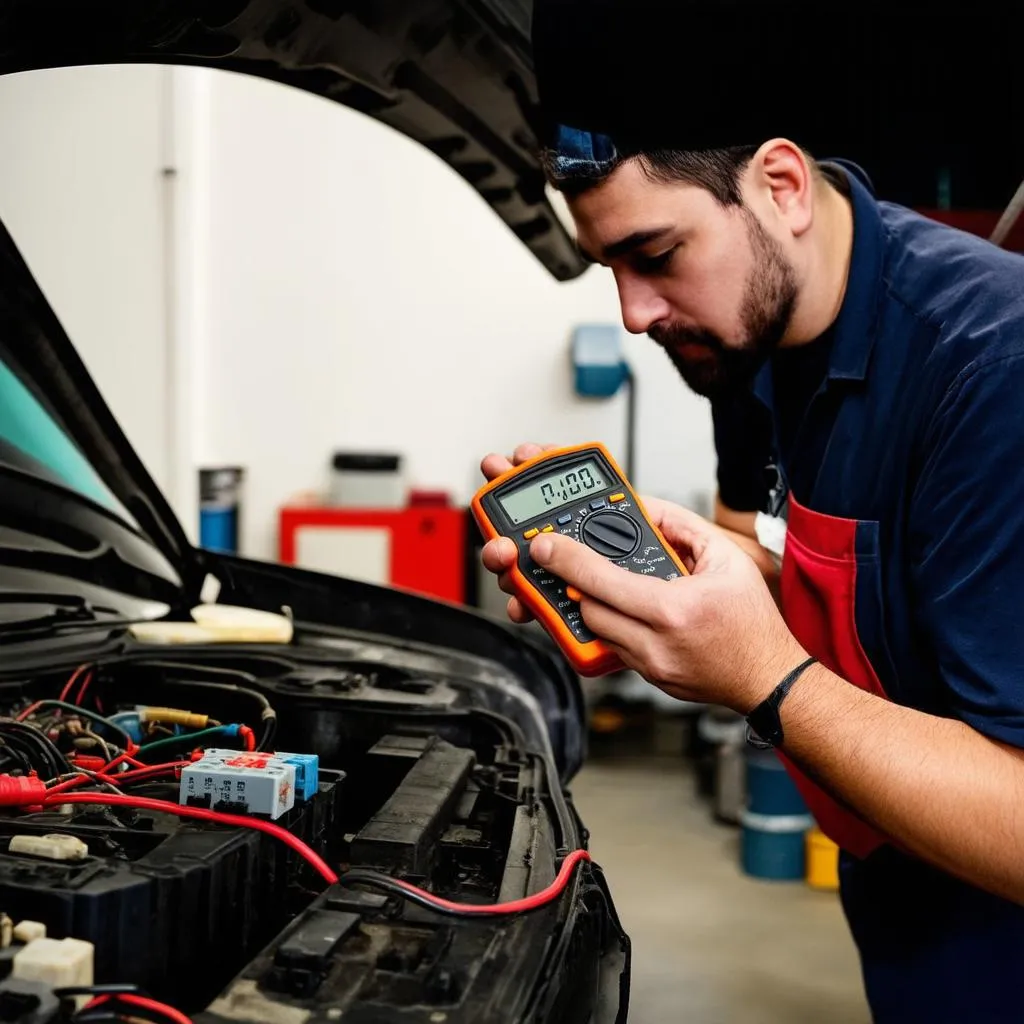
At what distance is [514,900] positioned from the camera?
651 mm

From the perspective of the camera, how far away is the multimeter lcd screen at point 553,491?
0.91 metres

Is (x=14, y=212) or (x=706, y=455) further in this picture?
(x=706, y=455)

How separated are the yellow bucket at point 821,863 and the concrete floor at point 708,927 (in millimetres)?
33

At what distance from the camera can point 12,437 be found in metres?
1.22

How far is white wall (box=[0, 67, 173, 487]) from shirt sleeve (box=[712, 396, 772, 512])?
5.85 feet

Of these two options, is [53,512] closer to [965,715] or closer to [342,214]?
[965,715]

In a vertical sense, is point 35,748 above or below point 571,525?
below

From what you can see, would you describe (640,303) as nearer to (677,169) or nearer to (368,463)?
(677,169)

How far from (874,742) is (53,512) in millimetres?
996

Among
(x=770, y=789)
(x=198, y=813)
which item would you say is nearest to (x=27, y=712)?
(x=198, y=813)

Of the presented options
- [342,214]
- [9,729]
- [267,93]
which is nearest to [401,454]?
[342,214]

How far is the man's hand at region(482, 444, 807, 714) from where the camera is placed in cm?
78

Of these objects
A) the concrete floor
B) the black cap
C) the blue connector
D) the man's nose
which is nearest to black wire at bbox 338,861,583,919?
the blue connector

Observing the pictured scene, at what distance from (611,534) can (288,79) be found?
2.09 ft
